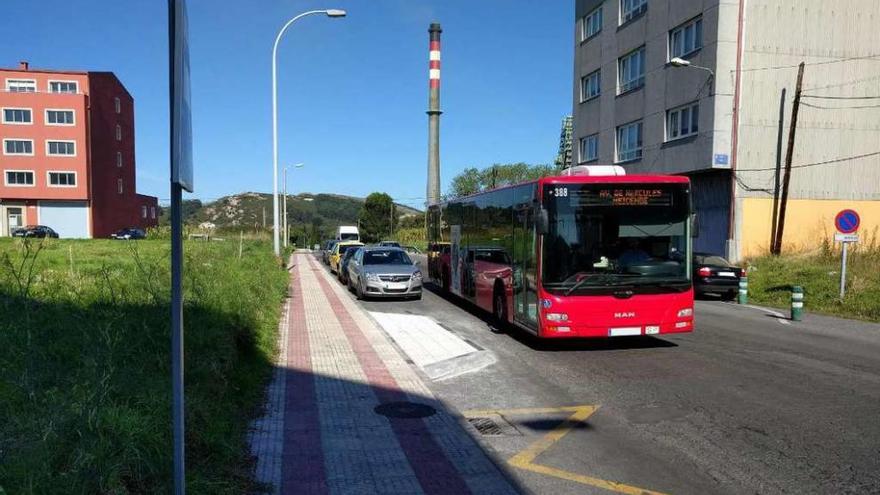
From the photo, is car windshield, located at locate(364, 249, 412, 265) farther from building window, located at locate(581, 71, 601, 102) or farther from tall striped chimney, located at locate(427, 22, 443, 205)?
tall striped chimney, located at locate(427, 22, 443, 205)

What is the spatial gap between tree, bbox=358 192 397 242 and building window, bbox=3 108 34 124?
149ft

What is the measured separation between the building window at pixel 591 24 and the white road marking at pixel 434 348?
87.2 ft

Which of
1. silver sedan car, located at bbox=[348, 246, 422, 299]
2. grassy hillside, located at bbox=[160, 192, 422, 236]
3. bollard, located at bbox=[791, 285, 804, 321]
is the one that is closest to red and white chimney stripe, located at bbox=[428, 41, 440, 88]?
silver sedan car, located at bbox=[348, 246, 422, 299]

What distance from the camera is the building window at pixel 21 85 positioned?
6525 cm

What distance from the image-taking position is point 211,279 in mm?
10844

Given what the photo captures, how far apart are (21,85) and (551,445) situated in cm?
7741

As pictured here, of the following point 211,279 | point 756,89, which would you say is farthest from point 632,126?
point 211,279

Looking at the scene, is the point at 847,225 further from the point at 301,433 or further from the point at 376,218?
the point at 376,218

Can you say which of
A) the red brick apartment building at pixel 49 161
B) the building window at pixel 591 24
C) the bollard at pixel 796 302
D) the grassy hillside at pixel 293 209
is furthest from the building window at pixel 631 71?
the grassy hillside at pixel 293 209

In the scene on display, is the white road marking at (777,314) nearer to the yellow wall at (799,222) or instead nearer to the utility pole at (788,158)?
the utility pole at (788,158)

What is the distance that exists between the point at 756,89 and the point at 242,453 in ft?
82.6

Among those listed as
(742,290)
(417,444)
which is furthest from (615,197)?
(742,290)

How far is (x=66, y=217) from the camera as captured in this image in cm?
6194

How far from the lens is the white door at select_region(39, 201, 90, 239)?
202 feet
